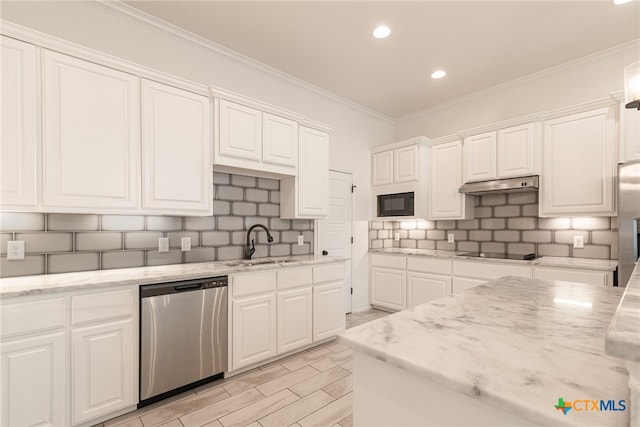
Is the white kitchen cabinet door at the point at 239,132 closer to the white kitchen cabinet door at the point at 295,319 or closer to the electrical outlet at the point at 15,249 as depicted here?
the white kitchen cabinet door at the point at 295,319

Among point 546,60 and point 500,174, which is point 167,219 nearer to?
point 500,174

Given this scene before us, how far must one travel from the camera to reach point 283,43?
3.01 metres

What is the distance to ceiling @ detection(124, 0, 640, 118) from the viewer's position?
98.2 inches

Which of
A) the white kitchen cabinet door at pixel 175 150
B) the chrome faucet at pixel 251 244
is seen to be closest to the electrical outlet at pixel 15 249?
the white kitchen cabinet door at pixel 175 150

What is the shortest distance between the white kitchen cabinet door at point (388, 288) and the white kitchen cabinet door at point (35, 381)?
365 centimetres

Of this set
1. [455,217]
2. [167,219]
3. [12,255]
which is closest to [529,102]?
[455,217]

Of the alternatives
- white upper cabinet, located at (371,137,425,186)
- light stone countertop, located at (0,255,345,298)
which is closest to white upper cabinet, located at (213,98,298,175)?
light stone countertop, located at (0,255,345,298)

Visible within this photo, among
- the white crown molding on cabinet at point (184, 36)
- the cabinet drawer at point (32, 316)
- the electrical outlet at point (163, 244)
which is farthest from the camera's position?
the electrical outlet at point (163, 244)

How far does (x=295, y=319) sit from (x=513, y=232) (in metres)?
2.94

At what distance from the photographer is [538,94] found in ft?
11.8

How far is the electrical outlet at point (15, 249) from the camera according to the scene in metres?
2.02

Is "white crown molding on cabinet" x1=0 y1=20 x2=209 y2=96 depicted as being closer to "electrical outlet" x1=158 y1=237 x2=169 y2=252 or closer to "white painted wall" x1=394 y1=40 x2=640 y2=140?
"electrical outlet" x1=158 y1=237 x2=169 y2=252

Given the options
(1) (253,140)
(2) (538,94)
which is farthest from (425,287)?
(1) (253,140)

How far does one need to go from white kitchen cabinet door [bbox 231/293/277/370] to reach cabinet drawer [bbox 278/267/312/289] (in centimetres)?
16
